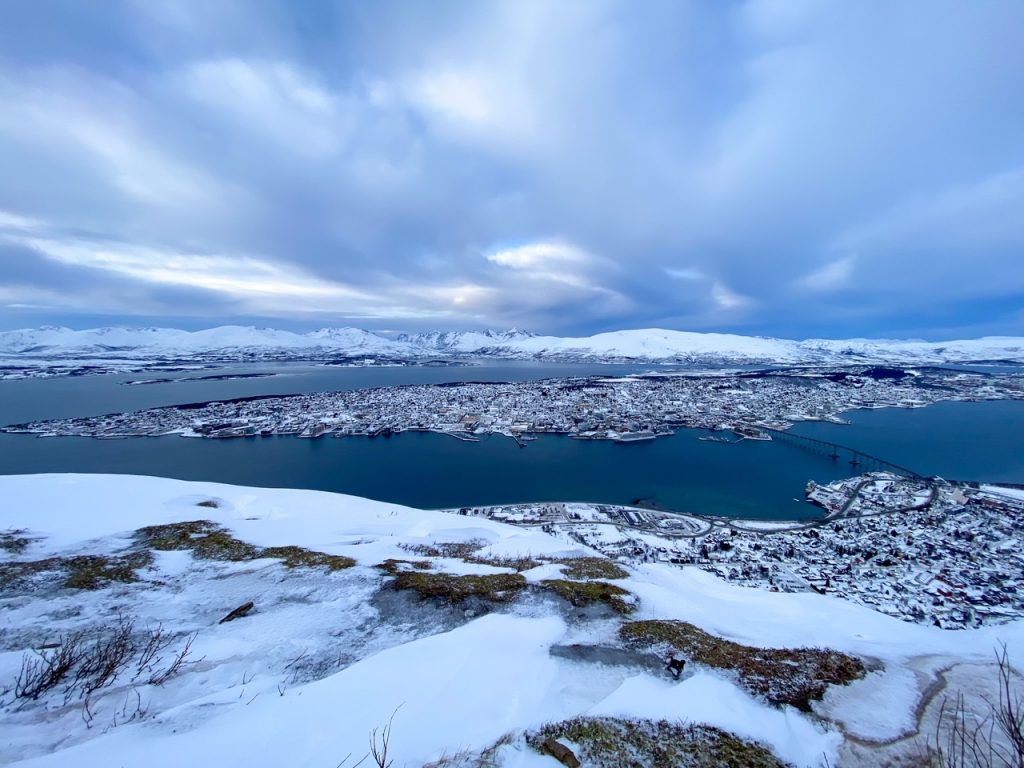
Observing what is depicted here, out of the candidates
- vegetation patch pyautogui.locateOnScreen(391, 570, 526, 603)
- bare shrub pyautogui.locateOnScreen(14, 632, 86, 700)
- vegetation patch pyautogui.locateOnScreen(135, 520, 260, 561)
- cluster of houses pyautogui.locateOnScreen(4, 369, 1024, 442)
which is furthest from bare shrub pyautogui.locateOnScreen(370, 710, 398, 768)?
cluster of houses pyautogui.locateOnScreen(4, 369, 1024, 442)

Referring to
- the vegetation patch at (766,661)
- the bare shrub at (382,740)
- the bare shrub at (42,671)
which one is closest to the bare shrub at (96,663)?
the bare shrub at (42,671)

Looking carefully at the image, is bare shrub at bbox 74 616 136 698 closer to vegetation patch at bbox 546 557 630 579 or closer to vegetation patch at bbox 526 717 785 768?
vegetation patch at bbox 526 717 785 768

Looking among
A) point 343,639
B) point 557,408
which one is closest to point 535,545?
point 343,639

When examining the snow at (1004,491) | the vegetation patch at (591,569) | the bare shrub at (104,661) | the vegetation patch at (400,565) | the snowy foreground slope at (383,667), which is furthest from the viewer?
the snow at (1004,491)

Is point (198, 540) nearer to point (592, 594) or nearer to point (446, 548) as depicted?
point (446, 548)

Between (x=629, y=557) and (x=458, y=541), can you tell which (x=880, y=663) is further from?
(x=629, y=557)

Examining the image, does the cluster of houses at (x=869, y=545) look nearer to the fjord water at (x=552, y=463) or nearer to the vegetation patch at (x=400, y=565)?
the fjord water at (x=552, y=463)
